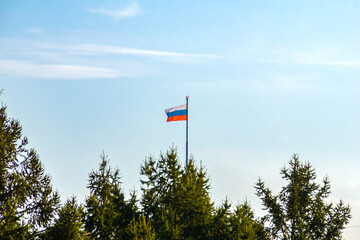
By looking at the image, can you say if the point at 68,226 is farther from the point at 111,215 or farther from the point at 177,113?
the point at 177,113

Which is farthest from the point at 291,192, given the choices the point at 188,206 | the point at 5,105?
the point at 5,105

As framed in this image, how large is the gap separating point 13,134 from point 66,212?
Result: 878 cm

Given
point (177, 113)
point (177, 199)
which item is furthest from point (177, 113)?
point (177, 199)

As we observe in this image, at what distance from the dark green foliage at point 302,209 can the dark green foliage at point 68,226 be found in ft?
53.0

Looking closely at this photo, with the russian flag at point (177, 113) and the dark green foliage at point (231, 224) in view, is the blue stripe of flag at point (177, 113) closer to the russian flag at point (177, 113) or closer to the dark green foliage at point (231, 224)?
the russian flag at point (177, 113)

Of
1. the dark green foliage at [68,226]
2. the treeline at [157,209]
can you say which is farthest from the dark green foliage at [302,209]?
the dark green foliage at [68,226]

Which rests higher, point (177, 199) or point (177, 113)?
point (177, 113)

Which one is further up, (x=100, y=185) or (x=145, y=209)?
(x=100, y=185)

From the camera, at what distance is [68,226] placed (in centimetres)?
3884

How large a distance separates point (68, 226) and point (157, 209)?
6.08 m

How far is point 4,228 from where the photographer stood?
34656 mm

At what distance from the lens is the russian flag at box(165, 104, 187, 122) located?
150ft

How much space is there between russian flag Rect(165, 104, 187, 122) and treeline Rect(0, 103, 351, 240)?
5.10m

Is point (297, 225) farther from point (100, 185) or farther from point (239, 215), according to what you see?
point (100, 185)
